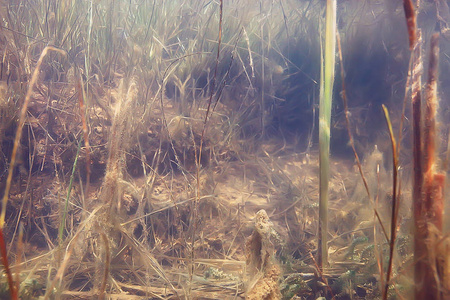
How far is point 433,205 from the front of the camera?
0.93 meters

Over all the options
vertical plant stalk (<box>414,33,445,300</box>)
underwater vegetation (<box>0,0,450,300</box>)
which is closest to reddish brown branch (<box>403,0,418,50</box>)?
underwater vegetation (<box>0,0,450,300</box>)

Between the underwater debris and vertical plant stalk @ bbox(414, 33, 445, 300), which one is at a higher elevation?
vertical plant stalk @ bbox(414, 33, 445, 300)

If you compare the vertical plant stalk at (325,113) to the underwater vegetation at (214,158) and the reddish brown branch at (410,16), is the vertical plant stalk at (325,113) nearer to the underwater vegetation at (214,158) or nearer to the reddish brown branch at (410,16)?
the underwater vegetation at (214,158)

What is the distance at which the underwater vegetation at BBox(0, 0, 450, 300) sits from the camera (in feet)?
3.76

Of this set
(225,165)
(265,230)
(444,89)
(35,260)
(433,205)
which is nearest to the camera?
(433,205)

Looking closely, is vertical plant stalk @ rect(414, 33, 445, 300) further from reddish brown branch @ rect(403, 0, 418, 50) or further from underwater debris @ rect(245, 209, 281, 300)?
underwater debris @ rect(245, 209, 281, 300)

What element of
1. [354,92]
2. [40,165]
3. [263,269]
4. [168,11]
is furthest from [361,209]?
[168,11]

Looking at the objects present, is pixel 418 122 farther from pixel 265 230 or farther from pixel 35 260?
pixel 35 260

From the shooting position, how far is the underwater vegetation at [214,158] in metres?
1.15

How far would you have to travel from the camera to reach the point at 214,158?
2928 millimetres

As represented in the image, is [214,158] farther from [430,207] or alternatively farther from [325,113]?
[430,207]

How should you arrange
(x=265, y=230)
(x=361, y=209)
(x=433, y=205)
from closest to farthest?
(x=433, y=205) < (x=265, y=230) < (x=361, y=209)

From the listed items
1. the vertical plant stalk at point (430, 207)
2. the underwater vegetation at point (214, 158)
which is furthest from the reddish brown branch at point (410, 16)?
the vertical plant stalk at point (430, 207)

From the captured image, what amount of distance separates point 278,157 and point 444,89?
5.00m
